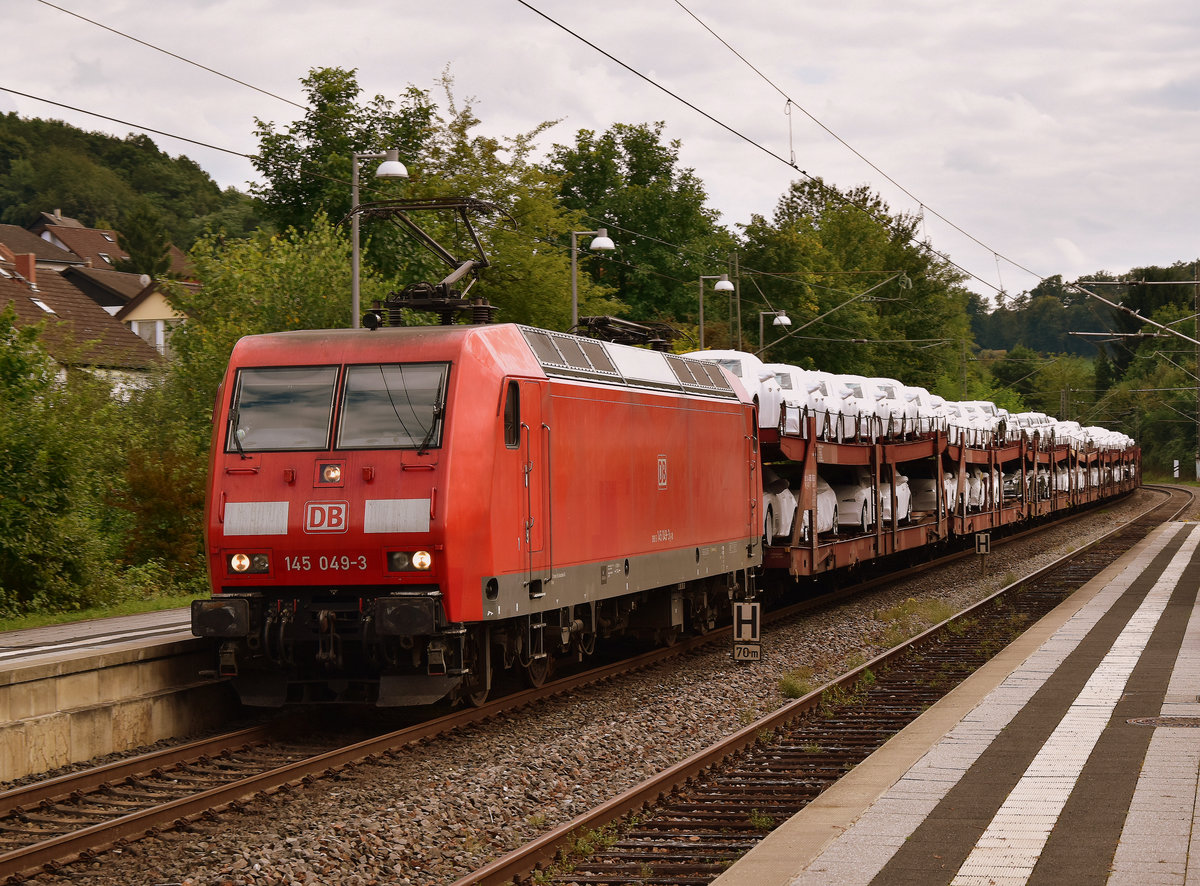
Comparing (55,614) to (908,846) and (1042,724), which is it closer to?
(1042,724)

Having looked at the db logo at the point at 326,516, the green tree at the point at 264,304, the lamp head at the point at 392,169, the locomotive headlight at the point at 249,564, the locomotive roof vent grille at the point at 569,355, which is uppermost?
the lamp head at the point at 392,169

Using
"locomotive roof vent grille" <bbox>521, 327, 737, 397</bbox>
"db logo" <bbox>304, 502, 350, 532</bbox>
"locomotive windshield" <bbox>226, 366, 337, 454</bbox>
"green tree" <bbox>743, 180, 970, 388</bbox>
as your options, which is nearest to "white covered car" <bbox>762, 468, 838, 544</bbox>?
"locomotive roof vent grille" <bbox>521, 327, 737, 397</bbox>

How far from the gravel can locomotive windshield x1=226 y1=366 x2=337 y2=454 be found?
113 inches

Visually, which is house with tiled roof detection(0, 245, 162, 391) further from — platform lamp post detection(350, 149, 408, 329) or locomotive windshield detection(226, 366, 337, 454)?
locomotive windshield detection(226, 366, 337, 454)

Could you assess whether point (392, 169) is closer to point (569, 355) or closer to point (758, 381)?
point (758, 381)

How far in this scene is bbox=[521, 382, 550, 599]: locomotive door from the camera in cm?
1282

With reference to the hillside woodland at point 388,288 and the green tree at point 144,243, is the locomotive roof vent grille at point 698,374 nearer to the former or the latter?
the hillside woodland at point 388,288

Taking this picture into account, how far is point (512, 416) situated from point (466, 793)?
12.3ft

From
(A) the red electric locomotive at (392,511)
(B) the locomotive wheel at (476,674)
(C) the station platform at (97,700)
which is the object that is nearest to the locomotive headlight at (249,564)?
(A) the red electric locomotive at (392,511)

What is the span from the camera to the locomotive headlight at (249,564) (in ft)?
39.2

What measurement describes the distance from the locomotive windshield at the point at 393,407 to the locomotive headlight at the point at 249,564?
1.16 meters

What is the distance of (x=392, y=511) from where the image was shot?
38.3 feet

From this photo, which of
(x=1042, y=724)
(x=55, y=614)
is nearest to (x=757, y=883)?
(x=1042, y=724)

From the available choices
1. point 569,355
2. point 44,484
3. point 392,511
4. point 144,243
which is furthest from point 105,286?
point 392,511
